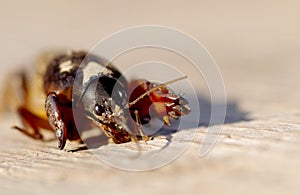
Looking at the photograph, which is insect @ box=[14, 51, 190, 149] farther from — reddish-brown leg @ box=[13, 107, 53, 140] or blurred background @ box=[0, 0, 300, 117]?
blurred background @ box=[0, 0, 300, 117]

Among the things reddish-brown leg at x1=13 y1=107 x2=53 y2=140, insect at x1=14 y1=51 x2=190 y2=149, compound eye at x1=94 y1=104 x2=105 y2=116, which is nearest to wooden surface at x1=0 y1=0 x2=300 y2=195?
reddish-brown leg at x1=13 y1=107 x2=53 y2=140

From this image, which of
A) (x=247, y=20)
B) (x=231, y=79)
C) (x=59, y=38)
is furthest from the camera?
(x=247, y=20)

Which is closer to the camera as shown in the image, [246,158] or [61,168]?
[246,158]

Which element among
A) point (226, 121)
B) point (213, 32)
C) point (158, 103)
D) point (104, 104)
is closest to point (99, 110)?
point (104, 104)

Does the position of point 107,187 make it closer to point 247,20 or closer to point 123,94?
point 123,94

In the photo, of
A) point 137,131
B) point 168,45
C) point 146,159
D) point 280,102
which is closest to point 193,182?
point 146,159

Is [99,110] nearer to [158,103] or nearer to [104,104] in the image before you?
→ [104,104]

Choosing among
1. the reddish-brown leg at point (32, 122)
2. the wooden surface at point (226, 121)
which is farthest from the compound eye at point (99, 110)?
the reddish-brown leg at point (32, 122)
